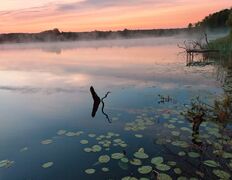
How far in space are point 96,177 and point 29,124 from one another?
5.23 meters

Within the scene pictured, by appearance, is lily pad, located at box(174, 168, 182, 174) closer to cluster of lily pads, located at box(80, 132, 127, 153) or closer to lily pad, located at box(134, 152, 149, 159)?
lily pad, located at box(134, 152, 149, 159)

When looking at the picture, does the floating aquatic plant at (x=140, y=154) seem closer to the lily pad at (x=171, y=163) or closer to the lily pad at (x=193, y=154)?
the lily pad at (x=171, y=163)

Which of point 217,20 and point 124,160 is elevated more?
point 217,20

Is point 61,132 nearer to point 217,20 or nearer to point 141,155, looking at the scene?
point 141,155

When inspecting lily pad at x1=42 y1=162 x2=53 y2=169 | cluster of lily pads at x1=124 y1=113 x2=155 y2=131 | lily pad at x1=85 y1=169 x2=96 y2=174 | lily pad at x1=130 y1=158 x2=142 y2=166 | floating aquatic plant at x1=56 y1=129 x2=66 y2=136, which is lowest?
floating aquatic plant at x1=56 y1=129 x2=66 y2=136

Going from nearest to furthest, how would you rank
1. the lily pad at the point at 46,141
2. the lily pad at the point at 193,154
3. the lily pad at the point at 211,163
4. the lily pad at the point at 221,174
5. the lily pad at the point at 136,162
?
1. the lily pad at the point at 221,174
2. the lily pad at the point at 211,163
3. the lily pad at the point at 136,162
4. the lily pad at the point at 193,154
5. the lily pad at the point at 46,141

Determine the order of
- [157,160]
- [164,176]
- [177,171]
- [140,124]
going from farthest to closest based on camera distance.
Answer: [140,124] → [157,160] → [177,171] → [164,176]

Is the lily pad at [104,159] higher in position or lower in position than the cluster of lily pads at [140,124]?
higher

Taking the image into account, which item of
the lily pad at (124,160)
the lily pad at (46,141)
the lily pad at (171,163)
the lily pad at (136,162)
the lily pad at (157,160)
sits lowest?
the lily pad at (46,141)

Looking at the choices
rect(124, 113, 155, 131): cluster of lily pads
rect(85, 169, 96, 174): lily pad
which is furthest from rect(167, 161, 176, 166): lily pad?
rect(124, 113, 155, 131): cluster of lily pads

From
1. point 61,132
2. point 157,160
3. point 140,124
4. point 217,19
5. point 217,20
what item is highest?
point 217,19

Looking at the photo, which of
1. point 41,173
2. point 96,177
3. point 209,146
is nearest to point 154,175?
point 96,177

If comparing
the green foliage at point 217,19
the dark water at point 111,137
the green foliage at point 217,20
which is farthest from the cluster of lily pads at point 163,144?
the green foliage at point 217,19

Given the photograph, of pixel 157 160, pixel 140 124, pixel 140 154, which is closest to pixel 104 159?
pixel 140 154
